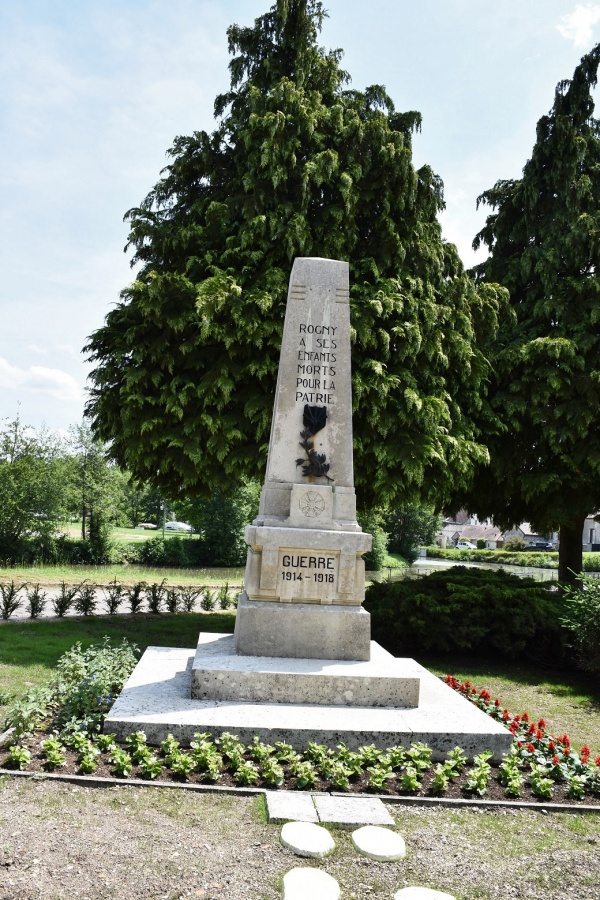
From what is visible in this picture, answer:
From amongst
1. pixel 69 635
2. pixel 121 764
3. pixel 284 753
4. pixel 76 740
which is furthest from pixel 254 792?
pixel 69 635

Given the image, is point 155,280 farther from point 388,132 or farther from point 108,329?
point 388,132

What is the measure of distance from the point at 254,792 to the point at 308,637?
2349mm

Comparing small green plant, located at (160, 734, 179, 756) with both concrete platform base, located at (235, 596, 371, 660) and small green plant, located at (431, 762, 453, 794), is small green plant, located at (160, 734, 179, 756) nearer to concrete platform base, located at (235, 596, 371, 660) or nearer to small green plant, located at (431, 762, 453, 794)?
concrete platform base, located at (235, 596, 371, 660)

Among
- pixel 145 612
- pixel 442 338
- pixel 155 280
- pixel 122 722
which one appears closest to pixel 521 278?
pixel 442 338

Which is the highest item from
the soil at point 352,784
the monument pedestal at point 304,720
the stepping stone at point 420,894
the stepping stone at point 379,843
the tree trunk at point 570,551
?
the tree trunk at point 570,551

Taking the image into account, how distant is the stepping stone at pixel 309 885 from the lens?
333cm

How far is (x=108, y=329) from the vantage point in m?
12.3

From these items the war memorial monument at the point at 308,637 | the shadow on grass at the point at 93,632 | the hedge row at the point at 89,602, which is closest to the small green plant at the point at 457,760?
the war memorial monument at the point at 308,637

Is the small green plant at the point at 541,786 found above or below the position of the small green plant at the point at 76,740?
below

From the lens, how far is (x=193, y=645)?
11.7 metres

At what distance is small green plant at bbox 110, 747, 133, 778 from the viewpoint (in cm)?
468

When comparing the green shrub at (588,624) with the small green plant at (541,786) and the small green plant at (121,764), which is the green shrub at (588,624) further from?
the small green plant at (121,764)

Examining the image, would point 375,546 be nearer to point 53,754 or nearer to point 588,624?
point 588,624

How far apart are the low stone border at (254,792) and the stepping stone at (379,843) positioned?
514 mm
